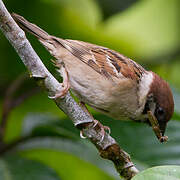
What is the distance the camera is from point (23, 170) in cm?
271

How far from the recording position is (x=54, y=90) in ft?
6.52

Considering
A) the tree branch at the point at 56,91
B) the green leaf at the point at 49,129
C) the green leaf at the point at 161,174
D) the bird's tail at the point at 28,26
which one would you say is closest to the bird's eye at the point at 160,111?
the green leaf at the point at 49,129

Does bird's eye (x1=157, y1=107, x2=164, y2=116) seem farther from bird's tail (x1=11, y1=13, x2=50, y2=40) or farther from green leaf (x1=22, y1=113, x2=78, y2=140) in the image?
bird's tail (x1=11, y1=13, x2=50, y2=40)

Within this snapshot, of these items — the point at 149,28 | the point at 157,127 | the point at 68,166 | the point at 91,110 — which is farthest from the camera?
the point at 149,28

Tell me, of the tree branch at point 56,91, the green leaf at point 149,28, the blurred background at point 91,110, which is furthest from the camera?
the green leaf at point 149,28

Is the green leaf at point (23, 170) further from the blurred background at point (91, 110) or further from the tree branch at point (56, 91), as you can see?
the tree branch at point (56, 91)

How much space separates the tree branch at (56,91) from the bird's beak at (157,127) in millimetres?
530

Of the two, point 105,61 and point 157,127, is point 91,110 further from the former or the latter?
point 157,127

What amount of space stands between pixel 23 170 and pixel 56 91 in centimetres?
89

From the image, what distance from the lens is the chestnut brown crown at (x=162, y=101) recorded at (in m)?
2.66

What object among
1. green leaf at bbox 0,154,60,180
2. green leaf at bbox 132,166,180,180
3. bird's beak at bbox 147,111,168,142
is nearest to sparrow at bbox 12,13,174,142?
bird's beak at bbox 147,111,168,142

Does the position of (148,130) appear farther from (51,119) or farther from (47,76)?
(47,76)

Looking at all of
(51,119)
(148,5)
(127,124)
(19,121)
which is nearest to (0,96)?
(19,121)

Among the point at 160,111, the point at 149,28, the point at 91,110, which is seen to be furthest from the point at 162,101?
the point at 149,28
